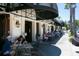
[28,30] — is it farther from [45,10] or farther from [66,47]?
[66,47]

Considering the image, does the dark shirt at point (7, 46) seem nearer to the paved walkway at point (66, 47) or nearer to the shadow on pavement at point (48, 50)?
the shadow on pavement at point (48, 50)

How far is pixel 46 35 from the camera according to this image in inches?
271

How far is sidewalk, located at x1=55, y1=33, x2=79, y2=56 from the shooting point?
6.36m

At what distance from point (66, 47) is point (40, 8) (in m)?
1.00

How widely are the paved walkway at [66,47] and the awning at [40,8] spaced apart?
0.55 m

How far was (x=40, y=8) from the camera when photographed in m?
6.70

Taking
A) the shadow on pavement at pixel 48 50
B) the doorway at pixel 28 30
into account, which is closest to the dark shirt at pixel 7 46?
the doorway at pixel 28 30

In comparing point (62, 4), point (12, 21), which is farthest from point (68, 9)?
point (12, 21)

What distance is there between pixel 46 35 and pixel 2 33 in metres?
0.97

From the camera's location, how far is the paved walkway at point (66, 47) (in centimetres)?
636

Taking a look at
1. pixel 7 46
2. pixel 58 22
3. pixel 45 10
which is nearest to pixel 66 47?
pixel 58 22

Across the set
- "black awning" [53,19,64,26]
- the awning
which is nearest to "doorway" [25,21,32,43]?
the awning

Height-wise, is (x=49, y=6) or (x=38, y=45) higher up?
(x=49, y=6)

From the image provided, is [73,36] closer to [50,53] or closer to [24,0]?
[50,53]
